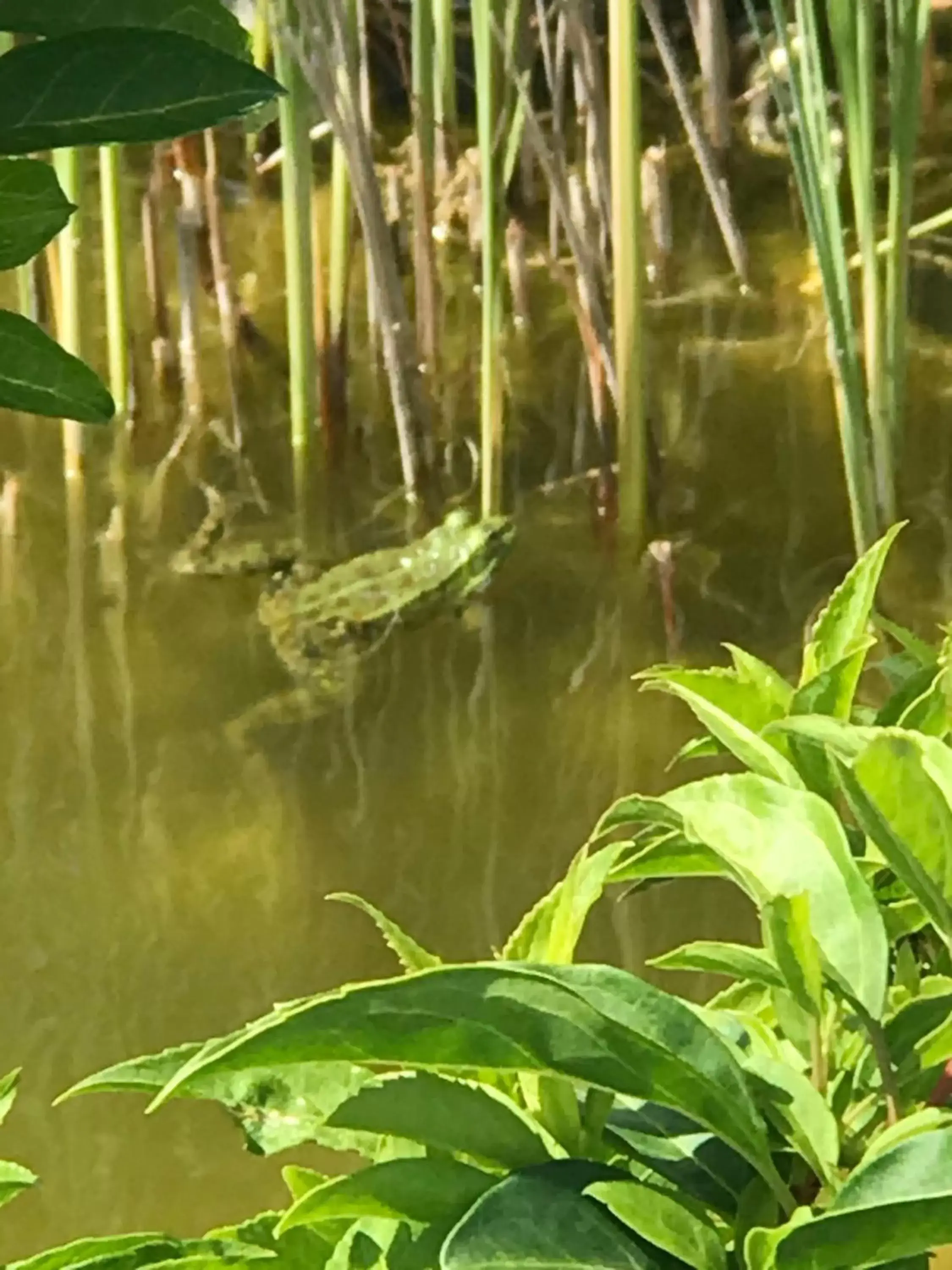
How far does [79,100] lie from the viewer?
0.27 m

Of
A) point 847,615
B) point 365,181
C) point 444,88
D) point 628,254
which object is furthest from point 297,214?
point 847,615

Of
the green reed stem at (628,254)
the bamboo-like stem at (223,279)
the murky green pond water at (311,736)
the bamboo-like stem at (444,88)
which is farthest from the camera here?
the bamboo-like stem at (223,279)

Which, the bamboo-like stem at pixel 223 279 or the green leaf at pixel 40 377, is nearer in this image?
the green leaf at pixel 40 377

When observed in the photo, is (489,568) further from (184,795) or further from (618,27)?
(618,27)

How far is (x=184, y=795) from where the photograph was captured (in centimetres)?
125

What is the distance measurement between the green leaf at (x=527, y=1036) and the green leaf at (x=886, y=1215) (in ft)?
0.10

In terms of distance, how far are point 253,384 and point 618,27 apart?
755mm

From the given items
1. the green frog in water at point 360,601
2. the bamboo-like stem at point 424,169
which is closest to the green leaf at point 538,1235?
the green frog in water at point 360,601

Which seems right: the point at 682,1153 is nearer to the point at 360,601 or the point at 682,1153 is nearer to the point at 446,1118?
the point at 446,1118

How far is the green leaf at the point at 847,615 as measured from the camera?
0.46 meters

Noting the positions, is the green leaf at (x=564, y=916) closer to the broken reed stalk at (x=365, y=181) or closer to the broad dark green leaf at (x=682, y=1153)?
the broad dark green leaf at (x=682, y=1153)

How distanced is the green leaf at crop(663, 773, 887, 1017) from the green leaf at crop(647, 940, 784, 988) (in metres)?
0.03

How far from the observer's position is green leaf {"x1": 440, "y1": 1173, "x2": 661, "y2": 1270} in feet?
0.92

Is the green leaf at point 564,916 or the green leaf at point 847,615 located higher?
the green leaf at point 847,615
